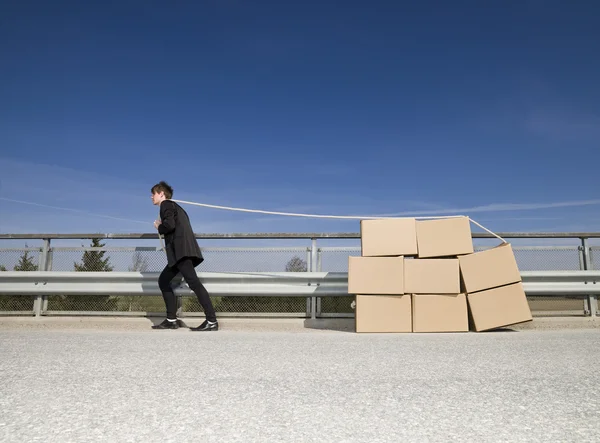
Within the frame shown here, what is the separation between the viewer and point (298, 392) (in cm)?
282

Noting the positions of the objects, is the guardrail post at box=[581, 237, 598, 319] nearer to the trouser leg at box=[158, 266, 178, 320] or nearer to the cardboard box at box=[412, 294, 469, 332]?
the cardboard box at box=[412, 294, 469, 332]

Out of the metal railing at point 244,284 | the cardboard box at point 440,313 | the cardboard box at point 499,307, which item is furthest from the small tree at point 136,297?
the cardboard box at point 499,307

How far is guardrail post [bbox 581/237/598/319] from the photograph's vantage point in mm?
7234

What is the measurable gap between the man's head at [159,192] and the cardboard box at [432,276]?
3.54 m

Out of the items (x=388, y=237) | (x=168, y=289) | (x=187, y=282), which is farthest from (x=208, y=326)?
(x=388, y=237)

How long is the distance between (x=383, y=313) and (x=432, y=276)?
811mm

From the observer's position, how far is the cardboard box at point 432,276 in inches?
256

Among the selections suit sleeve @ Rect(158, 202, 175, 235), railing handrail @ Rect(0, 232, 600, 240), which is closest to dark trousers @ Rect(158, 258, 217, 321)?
suit sleeve @ Rect(158, 202, 175, 235)

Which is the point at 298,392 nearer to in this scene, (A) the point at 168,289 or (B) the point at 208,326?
(B) the point at 208,326

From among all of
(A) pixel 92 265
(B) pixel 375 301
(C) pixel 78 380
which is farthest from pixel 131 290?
(C) pixel 78 380

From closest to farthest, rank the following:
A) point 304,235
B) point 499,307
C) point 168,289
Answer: point 499,307
point 168,289
point 304,235

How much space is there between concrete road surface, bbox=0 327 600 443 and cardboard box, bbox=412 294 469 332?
5.44 feet

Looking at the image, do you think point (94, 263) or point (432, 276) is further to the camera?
point (94, 263)

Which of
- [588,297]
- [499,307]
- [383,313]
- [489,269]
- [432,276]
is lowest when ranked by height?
[383,313]
